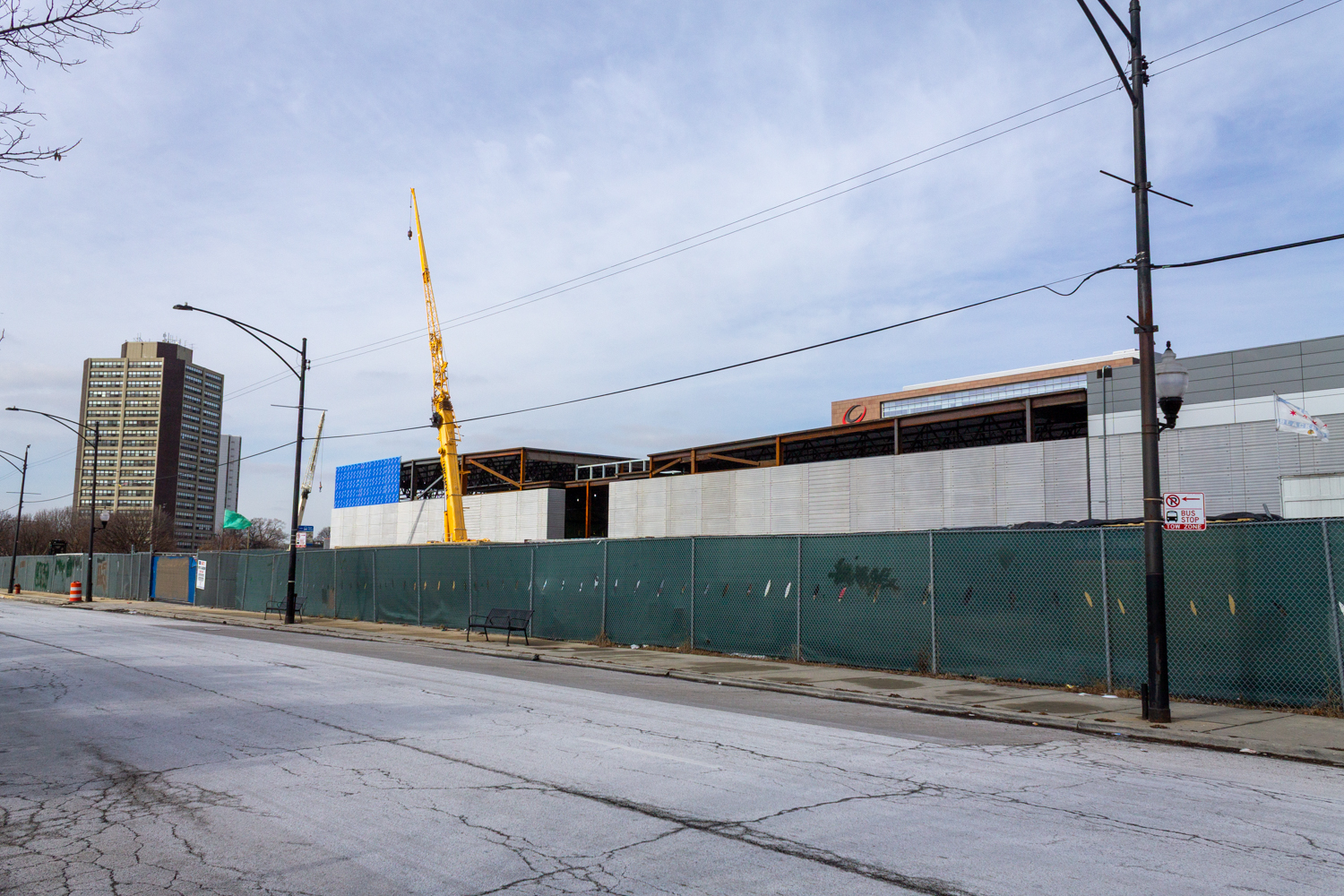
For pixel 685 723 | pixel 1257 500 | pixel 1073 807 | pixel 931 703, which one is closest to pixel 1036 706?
pixel 931 703

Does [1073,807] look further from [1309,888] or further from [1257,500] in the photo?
[1257,500]

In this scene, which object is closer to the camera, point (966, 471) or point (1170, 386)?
point (1170, 386)

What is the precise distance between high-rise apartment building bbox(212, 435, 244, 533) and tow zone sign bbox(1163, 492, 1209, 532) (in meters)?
135

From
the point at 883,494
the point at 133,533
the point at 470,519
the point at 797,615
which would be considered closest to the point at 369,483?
the point at 470,519

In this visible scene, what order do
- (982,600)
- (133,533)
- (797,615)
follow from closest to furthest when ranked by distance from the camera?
(982,600) → (797,615) → (133,533)

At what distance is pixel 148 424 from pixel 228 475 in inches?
711

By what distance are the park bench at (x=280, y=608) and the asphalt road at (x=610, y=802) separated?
21.9 m

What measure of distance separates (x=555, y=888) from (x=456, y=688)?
29.5 ft

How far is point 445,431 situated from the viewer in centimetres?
5866

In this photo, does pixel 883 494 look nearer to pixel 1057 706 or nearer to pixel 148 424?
pixel 1057 706

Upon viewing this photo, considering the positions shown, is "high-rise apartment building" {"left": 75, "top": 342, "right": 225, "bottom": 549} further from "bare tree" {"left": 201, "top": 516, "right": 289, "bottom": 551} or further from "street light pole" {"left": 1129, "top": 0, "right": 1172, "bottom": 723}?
"street light pole" {"left": 1129, "top": 0, "right": 1172, "bottom": 723}

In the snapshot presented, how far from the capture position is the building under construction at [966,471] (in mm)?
30875

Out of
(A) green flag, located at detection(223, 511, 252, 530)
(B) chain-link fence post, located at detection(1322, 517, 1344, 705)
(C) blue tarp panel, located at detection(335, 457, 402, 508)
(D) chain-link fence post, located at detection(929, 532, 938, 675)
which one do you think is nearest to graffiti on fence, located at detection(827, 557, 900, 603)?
(D) chain-link fence post, located at detection(929, 532, 938, 675)

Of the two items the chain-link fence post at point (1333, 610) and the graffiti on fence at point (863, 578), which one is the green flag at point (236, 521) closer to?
the graffiti on fence at point (863, 578)
